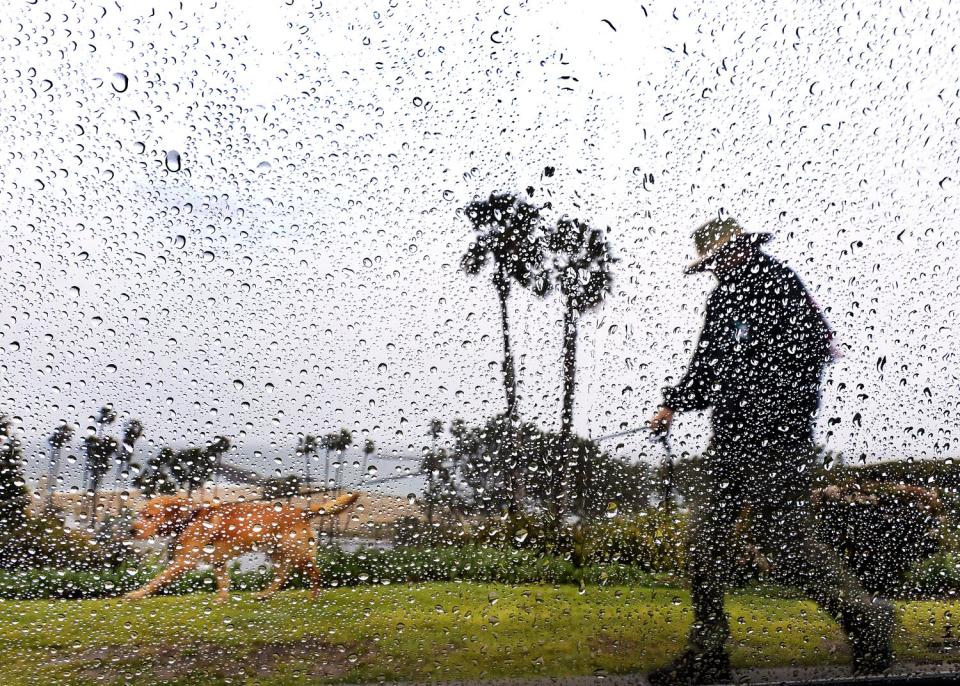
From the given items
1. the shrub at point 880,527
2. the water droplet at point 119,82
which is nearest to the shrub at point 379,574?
the shrub at point 880,527

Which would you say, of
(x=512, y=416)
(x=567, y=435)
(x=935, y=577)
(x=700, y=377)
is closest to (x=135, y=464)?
(x=512, y=416)

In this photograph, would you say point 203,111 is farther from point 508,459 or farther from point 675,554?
point 675,554

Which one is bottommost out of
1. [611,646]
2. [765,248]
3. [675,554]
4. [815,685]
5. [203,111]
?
[815,685]

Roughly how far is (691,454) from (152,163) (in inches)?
44.0

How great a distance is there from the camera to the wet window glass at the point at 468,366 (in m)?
1.17

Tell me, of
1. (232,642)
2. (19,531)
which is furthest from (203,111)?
(232,642)

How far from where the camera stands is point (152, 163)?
1.20 m

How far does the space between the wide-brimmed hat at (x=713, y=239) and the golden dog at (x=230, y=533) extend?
800 millimetres

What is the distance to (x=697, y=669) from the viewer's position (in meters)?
1.36

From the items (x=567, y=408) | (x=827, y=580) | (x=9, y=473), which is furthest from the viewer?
(x=827, y=580)

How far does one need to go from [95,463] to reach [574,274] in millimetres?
899

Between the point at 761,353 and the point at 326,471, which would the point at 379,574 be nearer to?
the point at 326,471

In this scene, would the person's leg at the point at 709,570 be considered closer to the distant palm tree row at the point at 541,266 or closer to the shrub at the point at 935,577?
the distant palm tree row at the point at 541,266

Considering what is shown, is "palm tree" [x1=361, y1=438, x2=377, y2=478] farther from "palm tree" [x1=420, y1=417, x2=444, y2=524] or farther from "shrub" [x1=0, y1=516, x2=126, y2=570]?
"shrub" [x1=0, y1=516, x2=126, y2=570]
